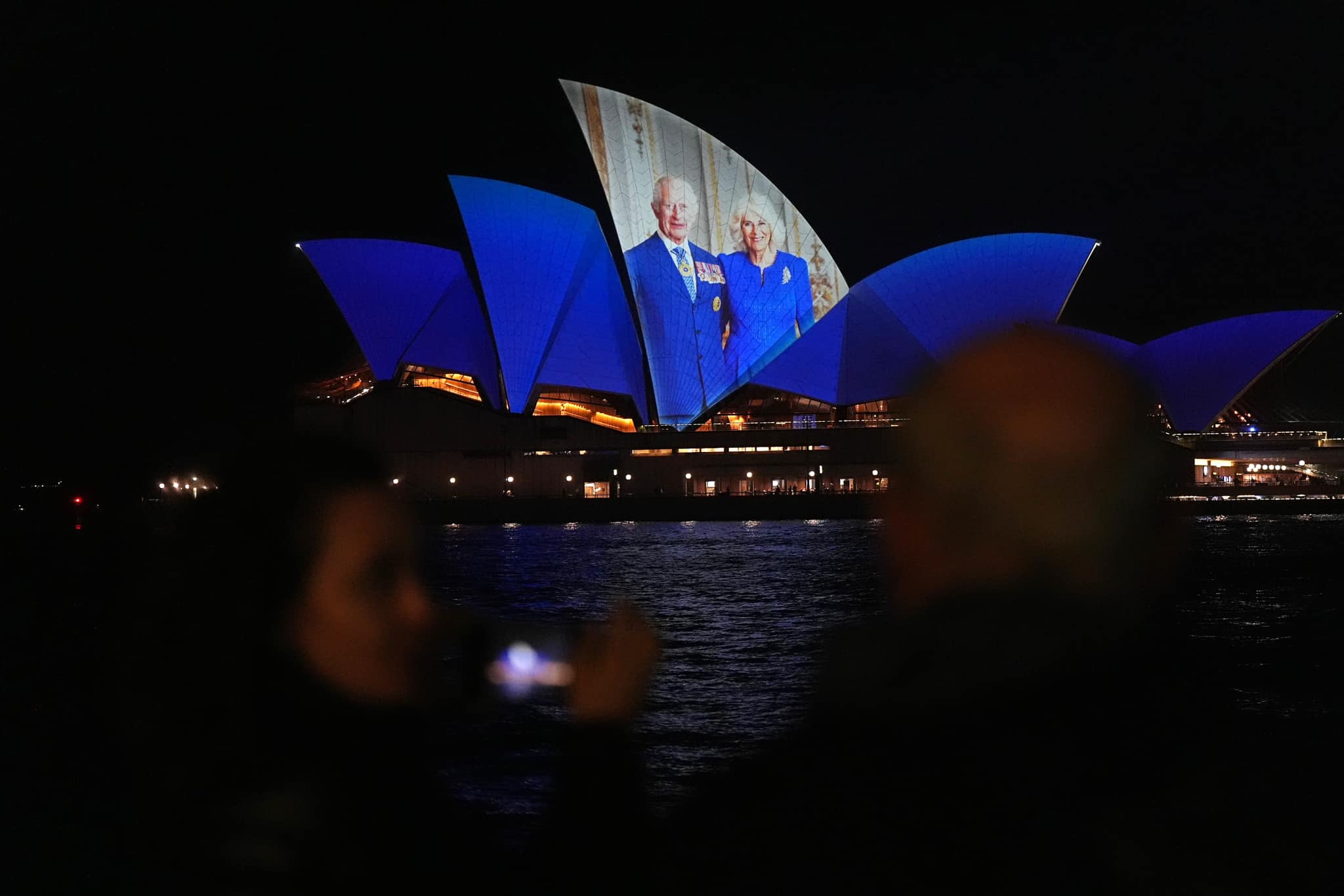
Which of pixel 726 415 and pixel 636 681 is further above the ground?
pixel 726 415

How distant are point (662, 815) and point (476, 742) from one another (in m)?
2.07

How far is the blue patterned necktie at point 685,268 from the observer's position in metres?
37.9

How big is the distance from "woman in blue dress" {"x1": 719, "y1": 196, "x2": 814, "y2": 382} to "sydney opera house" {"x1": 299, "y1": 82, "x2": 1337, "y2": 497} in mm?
79

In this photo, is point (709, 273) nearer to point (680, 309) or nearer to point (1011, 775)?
point (680, 309)

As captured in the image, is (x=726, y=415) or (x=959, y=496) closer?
(x=959, y=496)

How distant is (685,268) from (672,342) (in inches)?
112

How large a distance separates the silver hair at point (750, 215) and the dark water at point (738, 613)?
1582 cm

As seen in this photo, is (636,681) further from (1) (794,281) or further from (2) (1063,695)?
(1) (794,281)

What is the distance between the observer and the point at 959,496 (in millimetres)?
20812

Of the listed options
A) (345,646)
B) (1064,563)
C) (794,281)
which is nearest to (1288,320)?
(794,281)

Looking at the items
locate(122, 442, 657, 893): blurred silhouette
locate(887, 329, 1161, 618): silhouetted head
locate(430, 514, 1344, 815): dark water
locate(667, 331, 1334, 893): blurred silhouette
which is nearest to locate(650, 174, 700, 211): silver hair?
locate(430, 514, 1344, 815): dark water

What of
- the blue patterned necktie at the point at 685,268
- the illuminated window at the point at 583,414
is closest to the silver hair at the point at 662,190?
the blue patterned necktie at the point at 685,268

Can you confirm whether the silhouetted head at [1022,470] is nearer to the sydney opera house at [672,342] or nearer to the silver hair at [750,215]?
the sydney opera house at [672,342]

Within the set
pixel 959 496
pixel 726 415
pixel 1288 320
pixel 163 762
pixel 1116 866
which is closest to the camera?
pixel 1116 866
